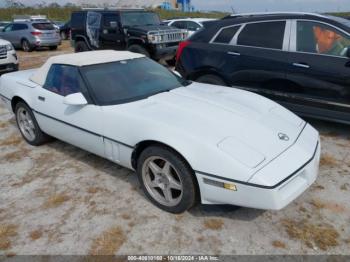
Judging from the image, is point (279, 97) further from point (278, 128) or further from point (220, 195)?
point (220, 195)

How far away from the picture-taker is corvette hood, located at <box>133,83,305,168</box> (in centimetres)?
271

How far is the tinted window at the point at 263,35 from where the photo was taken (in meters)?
4.82

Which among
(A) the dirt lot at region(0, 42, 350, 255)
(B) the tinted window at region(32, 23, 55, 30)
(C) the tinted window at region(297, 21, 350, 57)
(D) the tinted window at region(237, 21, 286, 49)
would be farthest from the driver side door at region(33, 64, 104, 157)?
(B) the tinted window at region(32, 23, 55, 30)

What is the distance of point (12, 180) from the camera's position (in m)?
3.86

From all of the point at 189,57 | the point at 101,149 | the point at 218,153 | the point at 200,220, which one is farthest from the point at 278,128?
the point at 189,57

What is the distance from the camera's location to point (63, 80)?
396 centimetres

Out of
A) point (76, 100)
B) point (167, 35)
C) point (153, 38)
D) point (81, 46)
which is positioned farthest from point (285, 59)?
point (81, 46)

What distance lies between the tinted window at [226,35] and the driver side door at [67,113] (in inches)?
104

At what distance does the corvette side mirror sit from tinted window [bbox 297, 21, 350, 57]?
10.3 ft

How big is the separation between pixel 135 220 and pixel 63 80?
1997mm

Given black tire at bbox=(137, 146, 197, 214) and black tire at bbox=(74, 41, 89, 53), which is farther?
black tire at bbox=(74, 41, 89, 53)

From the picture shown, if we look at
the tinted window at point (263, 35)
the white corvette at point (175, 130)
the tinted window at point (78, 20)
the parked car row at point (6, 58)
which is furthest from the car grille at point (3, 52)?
the tinted window at point (263, 35)

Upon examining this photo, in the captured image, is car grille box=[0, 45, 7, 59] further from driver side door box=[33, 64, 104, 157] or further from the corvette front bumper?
the corvette front bumper

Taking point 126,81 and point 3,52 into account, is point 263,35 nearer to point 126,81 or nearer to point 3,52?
point 126,81
